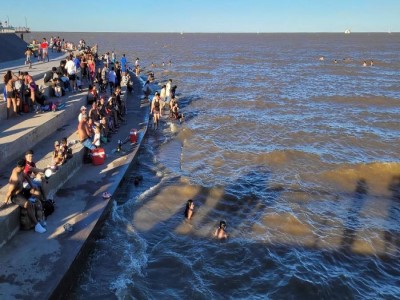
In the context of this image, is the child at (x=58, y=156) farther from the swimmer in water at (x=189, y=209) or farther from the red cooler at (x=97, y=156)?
the swimmer in water at (x=189, y=209)

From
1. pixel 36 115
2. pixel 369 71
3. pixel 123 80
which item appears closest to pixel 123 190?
pixel 36 115

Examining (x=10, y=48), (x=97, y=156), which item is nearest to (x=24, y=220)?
(x=97, y=156)

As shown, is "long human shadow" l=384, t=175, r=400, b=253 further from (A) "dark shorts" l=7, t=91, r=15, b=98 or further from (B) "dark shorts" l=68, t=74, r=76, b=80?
(B) "dark shorts" l=68, t=74, r=76, b=80

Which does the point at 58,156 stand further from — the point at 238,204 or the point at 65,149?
the point at 238,204

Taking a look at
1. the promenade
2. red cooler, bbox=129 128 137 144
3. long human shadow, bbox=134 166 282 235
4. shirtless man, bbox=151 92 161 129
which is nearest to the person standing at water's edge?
the promenade

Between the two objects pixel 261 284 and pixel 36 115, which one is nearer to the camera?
pixel 261 284

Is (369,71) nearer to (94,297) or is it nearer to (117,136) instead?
(117,136)

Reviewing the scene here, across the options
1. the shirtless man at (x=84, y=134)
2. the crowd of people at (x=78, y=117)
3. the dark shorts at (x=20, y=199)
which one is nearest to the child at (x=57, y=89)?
Result: the crowd of people at (x=78, y=117)
